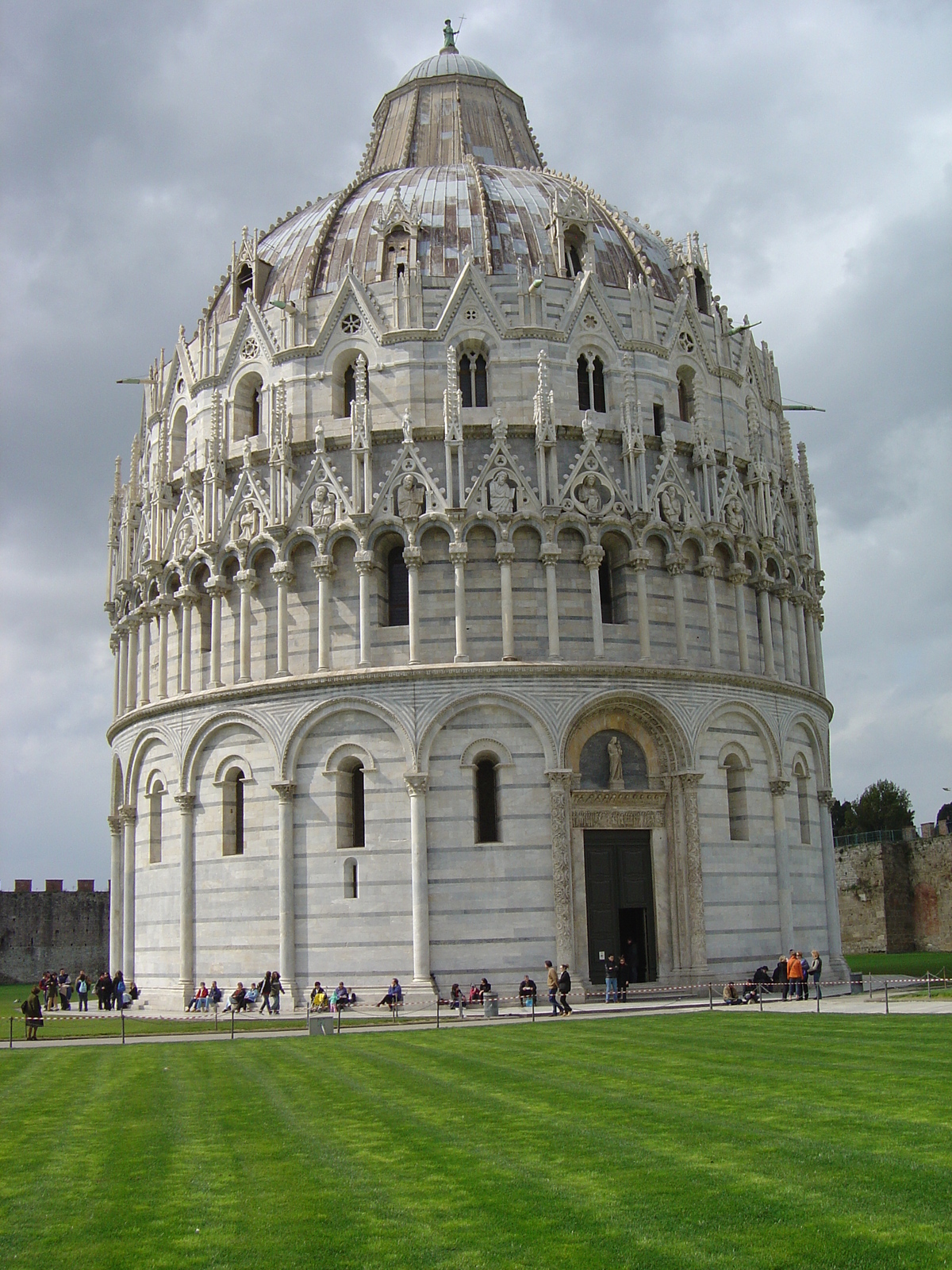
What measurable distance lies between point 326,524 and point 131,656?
10608 millimetres

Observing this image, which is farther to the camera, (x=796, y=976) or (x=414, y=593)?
(x=414, y=593)

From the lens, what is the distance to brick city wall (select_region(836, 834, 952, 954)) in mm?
64000

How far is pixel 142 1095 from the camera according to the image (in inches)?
706

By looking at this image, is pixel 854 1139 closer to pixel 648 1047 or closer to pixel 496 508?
pixel 648 1047

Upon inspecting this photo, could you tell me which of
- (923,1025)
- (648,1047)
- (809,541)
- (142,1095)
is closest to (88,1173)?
(142,1095)

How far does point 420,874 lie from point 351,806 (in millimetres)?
3193

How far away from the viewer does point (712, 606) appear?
38875mm

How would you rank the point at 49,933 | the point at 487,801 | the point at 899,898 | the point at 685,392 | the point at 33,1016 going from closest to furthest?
the point at 33,1016
the point at 487,801
the point at 685,392
the point at 899,898
the point at 49,933

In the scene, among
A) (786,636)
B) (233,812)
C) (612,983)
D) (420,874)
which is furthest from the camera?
(786,636)

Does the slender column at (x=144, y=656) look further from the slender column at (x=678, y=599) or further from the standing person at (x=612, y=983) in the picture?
the standing person at (x=612, y=983)

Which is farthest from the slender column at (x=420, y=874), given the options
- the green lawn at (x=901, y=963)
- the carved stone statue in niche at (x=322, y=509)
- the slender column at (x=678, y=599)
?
the green lawn at (x=901, y=963)

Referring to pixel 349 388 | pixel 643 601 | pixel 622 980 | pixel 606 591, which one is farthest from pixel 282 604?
pixel 622 980

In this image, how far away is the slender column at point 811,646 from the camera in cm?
4406

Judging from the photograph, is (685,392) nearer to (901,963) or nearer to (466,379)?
(466,379)
